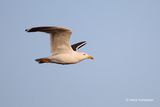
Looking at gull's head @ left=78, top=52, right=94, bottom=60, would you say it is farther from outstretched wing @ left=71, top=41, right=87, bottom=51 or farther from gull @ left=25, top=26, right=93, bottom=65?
outstretched wing @ left=71, top=41, right=87, bottom=51

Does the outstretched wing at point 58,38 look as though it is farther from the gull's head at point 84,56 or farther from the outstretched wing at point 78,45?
the outstretched wing at point 78,45

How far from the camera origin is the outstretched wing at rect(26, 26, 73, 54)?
79.9 ft

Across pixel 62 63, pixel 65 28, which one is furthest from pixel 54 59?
pixel 65 28

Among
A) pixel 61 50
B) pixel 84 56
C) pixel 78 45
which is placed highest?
pixel 61 50

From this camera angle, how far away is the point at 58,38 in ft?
84.0

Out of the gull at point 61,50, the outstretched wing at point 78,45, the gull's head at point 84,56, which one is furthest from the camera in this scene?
the outstretched wing at point 78,45

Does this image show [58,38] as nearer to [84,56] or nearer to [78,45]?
[84,56]

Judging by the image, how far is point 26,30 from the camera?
912 inches

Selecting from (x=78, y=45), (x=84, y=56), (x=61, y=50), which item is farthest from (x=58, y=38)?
(x=78, y=45)

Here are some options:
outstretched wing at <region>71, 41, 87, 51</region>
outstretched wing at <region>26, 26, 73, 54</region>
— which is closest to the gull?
outstretched wing at <region>26, 26, 73, 54</region>

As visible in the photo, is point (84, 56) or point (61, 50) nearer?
point (61, 50)

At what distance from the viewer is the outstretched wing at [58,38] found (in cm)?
2437

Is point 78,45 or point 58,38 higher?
point 58,38

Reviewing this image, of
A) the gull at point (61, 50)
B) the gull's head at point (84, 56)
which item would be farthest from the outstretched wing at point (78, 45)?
the gull at point (61, 50)
